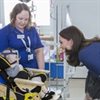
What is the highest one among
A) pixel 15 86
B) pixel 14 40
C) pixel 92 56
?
pixel 92 56

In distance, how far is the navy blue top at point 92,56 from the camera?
70.7 inches

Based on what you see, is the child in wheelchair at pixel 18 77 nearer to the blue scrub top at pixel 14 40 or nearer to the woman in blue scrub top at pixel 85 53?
the blue scrub top at pixel 14 40

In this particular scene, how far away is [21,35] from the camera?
2840 millimetres

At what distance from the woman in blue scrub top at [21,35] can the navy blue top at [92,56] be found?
3.47 feet

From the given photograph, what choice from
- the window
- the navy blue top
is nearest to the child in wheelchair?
the navy blue top

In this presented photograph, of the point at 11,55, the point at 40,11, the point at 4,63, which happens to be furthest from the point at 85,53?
the point at 40,11

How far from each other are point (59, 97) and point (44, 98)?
0.89 ft

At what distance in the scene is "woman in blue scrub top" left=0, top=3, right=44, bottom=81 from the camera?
276 cm

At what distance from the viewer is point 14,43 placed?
2.82 m

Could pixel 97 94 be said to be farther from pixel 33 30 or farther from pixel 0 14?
pixel 0 14

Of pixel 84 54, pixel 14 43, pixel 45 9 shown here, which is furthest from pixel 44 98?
pixel 45 9

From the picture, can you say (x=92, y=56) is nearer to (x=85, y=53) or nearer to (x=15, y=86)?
(x=85, y=53)

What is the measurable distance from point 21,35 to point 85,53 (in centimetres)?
113

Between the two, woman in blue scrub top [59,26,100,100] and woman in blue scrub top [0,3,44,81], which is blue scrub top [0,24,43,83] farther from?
woman in blue scrub top [59,26,100,100]
